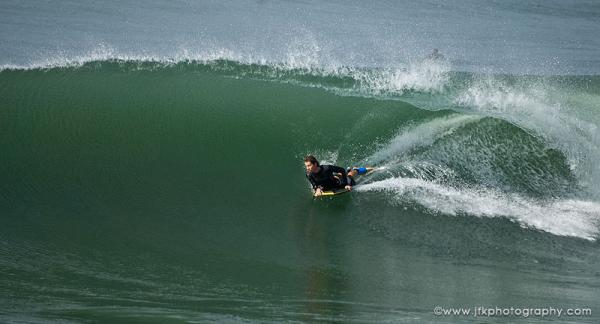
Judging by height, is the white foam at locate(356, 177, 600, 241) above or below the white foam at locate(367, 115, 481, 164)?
below

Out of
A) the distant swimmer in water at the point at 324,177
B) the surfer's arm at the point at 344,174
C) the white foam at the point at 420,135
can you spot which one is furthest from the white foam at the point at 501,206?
the white foam at the point at 420,135

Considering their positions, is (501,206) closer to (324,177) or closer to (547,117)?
(324,177)

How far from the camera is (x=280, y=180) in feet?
42.0

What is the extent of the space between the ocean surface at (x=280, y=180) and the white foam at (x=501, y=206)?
0.05 meters

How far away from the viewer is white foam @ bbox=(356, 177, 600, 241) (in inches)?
461

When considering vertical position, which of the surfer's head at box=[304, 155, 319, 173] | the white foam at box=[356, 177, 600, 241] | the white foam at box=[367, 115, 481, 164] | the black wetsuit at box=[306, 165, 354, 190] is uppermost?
the white foam at box=[367, 115, 481, 164]

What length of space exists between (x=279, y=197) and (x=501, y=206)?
4106 millimetres

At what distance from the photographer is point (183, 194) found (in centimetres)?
1195

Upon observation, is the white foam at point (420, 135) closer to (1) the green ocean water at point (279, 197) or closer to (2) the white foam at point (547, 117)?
(1) the green ocean water at point (279, 197)

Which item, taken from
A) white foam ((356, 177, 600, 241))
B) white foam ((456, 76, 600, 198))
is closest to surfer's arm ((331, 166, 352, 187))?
white foam ((356, 177, 600, 241))

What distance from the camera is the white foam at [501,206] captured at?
38.4ft

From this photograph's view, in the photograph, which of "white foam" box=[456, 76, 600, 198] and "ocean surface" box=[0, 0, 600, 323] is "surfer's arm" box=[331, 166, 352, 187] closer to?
"ocean surface" box=[0, 0, 600, 323]

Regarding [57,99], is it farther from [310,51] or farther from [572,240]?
[572,240]

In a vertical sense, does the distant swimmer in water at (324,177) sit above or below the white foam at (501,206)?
above
